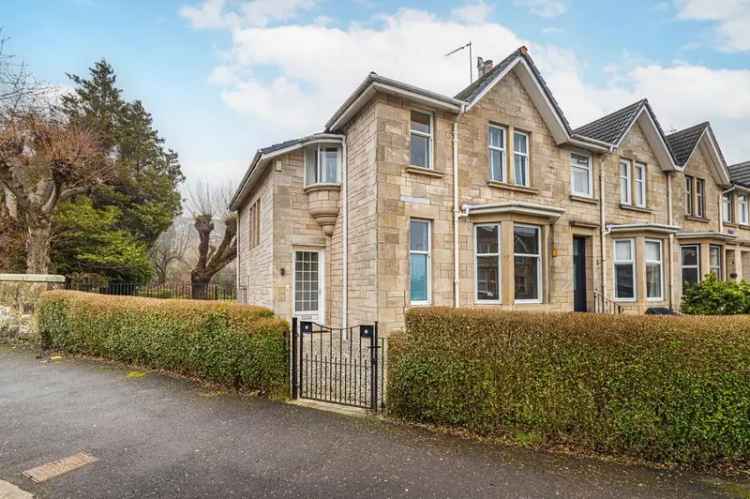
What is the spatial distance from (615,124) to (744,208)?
1118 centimetres

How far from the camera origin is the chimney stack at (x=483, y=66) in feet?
48.7

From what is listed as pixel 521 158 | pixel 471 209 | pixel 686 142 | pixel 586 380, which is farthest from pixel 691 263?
pixel 586 380

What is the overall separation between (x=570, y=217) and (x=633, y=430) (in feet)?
32.3

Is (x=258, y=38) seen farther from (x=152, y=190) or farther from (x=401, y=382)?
(x=152, y=190)

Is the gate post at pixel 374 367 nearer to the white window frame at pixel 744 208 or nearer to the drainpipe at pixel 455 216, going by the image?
the drainpipe at pixel 455 216

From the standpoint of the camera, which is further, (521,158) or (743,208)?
(743,208)

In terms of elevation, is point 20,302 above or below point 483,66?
below

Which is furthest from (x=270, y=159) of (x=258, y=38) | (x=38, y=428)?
(x=38, y=428)

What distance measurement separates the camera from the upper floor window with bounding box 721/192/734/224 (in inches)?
701

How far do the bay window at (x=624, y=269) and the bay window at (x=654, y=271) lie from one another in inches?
35.7

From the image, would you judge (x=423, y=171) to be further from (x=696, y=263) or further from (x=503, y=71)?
(x=696, y=263)

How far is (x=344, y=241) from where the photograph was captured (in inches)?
432

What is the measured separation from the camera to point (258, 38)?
1188 centimetres

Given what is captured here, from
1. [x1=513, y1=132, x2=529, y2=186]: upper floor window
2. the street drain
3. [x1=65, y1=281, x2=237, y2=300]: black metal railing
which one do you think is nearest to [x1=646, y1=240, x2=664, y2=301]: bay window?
[x1=513, y1=132, x2=529, y2=186]: upper floor window
